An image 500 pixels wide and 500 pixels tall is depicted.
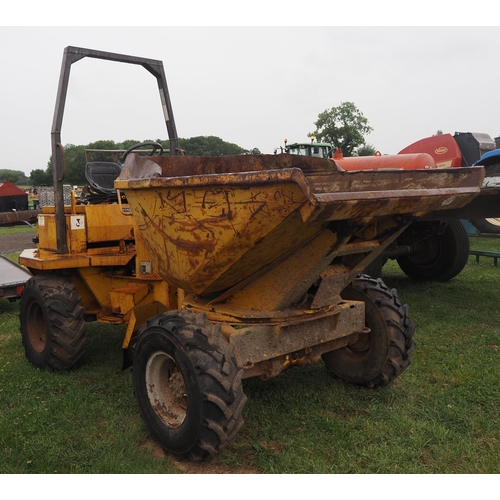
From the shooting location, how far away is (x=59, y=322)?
13.8ft

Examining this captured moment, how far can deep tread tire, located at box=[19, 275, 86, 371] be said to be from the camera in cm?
421

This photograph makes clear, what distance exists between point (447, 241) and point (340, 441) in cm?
506

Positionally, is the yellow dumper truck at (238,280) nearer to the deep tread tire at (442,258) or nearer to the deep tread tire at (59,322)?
the deep tread tire at (59,322)

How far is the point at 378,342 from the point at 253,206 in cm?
173

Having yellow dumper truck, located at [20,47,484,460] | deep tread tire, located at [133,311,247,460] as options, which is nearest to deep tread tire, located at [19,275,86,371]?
yellow dumper truck, located at [20,47,484,460]

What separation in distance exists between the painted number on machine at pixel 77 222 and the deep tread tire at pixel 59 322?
0.47m

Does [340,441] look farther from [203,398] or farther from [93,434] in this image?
[93,434]

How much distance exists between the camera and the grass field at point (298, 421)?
9.67ft

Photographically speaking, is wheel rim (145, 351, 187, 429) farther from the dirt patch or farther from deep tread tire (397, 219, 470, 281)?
the dirt patch

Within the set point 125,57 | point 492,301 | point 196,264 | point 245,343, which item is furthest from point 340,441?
point 492,301

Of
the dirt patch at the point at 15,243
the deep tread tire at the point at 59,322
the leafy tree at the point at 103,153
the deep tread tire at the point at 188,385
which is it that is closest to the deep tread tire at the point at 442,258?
the leafy tree at the point at 103,153

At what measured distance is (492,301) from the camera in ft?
21.3

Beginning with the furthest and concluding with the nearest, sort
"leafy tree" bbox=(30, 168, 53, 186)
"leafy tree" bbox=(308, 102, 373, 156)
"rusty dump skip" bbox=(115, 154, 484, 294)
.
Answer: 1. "leafy tree" bbox=(30, 168, 53, 186)
2. "leafy tree" bbox=(308, 102, 373, 156)
3. "rusty dump skip" bbox=(115, 154, 484, 294)

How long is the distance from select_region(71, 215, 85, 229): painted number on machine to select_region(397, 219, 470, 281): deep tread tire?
5.07 metres
